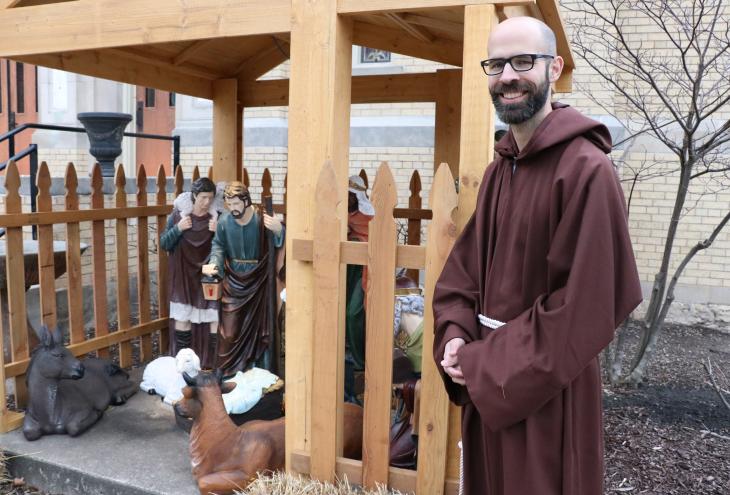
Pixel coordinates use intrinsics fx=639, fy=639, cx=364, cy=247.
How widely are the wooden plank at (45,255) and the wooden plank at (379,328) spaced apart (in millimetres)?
2690

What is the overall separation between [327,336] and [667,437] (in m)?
2.62

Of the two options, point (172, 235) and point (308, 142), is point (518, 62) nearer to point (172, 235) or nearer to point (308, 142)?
point (308, 142)

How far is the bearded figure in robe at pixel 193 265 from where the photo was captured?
4.62 m

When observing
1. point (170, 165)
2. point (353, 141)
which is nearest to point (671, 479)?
point (353, 141)

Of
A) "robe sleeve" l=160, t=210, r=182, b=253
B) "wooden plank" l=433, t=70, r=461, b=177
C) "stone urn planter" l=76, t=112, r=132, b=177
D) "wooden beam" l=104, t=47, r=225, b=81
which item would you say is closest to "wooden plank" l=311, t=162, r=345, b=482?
"robe sleeve" l=160, t=210, r=182, b=253

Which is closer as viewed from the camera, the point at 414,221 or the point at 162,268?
the point at 162,268

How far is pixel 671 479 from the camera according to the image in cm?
366

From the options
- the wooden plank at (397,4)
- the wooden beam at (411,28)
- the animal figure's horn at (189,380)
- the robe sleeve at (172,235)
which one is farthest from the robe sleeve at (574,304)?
the robe sleeve at (172,235)

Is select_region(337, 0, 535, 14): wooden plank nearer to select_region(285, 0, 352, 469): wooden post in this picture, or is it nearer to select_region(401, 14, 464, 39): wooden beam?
select_region(285, 0, 352, 469): wooden post

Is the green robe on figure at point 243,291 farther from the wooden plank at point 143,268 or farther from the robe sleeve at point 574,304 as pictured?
the robe sleeve at point 574,304

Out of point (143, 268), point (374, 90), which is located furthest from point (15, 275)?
point (374, 90)

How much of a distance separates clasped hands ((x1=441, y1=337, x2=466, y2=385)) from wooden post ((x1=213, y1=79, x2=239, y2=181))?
13.0 feet

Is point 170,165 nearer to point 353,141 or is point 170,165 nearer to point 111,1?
point 353,141

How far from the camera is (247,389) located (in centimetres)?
400
